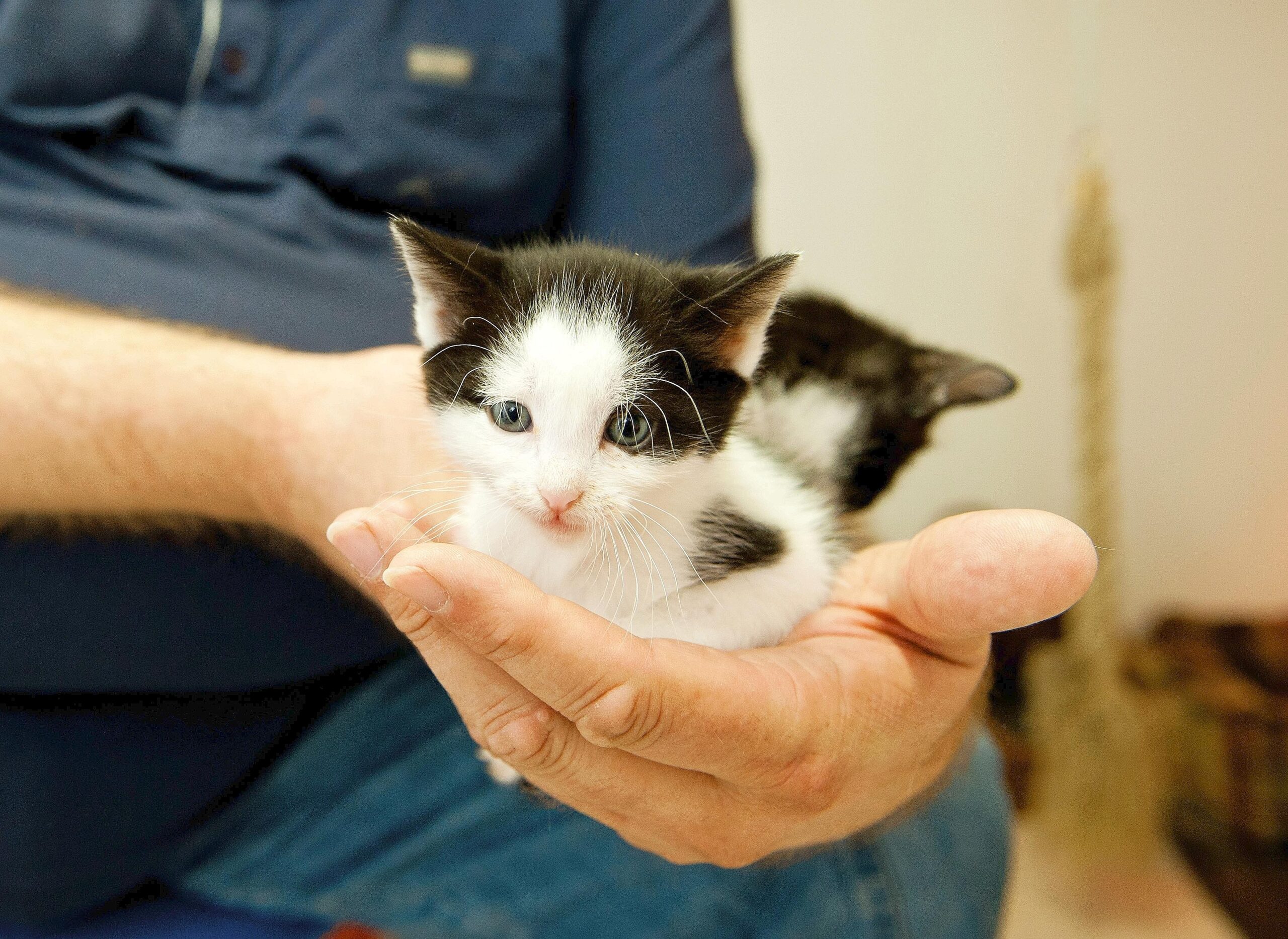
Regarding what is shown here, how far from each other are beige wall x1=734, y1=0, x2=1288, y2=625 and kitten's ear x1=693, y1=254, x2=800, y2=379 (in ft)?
4.27

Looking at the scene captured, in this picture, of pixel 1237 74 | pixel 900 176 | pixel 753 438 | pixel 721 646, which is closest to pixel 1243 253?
pixel 1237 74

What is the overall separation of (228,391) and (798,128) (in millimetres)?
1772

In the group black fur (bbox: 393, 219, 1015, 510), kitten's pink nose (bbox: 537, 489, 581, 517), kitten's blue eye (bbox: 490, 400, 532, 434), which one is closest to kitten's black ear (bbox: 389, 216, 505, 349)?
black fur (bbox: 393, 219, 1015, 510)

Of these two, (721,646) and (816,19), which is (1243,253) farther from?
(721,646)

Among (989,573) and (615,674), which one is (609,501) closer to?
(615,674)

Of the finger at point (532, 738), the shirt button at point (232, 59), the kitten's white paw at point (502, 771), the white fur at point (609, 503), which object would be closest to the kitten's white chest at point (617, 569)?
the white fur at point (609, 503)

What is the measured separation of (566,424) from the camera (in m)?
0.68

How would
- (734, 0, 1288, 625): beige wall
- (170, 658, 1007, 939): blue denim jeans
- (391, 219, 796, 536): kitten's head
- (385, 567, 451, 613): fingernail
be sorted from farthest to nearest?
1. (734, 0, 1288, 625): beige wall
2. (170, 658, 1007, 939): blue denim jeans
3. (391, 219, 796, 536): kitten's head
4. (385, 567, 451, 613): fingernail

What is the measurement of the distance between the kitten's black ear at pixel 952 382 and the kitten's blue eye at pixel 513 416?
610 mm

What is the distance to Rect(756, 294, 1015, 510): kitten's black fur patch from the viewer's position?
108 cm

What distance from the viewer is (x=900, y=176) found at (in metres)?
2.19

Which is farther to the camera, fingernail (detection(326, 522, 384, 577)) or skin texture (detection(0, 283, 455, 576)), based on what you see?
skin texture (detection(0, 283, 455, 576))

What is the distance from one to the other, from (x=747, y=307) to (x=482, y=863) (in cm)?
92

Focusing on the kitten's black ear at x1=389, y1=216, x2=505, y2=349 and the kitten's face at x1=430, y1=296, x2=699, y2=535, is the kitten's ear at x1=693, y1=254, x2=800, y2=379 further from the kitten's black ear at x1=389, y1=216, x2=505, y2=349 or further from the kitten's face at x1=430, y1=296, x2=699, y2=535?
the kitten's black ear at x1=389, y1=216, x2=505, y2=349
